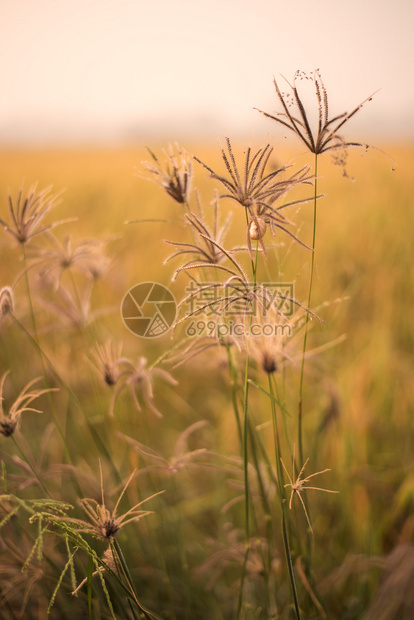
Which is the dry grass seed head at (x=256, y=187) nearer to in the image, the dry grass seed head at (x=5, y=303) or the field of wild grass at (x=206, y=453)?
the field of wild grass at (x=206, y=453)

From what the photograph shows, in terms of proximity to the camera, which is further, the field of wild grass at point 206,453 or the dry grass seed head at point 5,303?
the field of wild grass at point 206,453

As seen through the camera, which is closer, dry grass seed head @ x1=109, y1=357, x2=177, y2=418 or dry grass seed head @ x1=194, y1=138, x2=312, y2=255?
dry grass seed head @ x1=194, y1=138, x2=312, y2=255

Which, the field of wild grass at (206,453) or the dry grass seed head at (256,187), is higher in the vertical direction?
the dry grass seed head at (256,187)

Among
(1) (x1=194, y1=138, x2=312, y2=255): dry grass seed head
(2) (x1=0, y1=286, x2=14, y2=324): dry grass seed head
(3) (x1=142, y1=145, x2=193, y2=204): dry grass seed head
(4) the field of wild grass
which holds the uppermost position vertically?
(3) (x1=142, y1=145, x2=193, y2=204): dry grass seed head

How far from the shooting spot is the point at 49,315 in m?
1.56

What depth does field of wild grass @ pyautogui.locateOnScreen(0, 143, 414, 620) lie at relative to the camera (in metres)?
0.58

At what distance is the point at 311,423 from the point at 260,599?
0.47m

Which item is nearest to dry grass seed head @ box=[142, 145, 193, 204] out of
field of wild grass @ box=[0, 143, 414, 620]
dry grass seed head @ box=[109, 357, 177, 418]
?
field of wild grass @ box=[0, 143, 414, 620]

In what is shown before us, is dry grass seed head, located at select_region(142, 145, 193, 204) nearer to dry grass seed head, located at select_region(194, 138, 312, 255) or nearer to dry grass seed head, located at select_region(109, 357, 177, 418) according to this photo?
dry grass seed head, located at select_region(194, 138, 312, 255)

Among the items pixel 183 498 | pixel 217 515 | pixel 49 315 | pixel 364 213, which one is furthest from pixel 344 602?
pixel 364 213

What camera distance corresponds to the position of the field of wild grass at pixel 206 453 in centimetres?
58

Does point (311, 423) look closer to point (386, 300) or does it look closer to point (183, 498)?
point (183, 498)

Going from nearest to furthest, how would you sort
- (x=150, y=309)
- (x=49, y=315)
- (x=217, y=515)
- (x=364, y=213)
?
(x=217, y=515), (x=49, y=315), (x=150, y=309), (x=364, y=213)

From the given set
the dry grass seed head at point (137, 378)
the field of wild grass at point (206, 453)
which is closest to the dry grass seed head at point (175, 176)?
the field of wild grass at point (206, 453)
